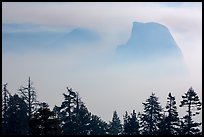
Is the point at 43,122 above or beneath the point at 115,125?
beneath

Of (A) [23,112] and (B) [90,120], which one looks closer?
(A) [23,112]

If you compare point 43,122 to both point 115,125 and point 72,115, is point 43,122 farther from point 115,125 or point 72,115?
point 115,125

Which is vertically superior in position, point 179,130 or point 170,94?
point 170,94

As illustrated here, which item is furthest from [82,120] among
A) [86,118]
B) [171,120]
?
[171,120]

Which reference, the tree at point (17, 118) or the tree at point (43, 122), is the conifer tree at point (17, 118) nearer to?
the tree at point (17, 118)

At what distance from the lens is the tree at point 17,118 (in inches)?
1213

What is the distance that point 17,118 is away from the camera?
31484mm

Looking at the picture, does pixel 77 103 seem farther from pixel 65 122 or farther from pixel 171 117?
pixel 171 117

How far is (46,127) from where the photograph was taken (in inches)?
778

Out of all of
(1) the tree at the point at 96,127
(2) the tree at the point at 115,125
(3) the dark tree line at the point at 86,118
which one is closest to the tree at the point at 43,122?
(3) the dark tree line at the point at 86,118

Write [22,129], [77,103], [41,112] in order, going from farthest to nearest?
1. [77,103]
2. [22,129]
3. [41,112]

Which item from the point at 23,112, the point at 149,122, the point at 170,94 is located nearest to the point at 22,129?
the point at 23,112

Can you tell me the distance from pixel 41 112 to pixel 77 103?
593 inches

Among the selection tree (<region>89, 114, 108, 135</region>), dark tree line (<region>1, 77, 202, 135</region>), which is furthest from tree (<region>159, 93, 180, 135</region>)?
tree (<region>89, 114, 108, 135</region>)
